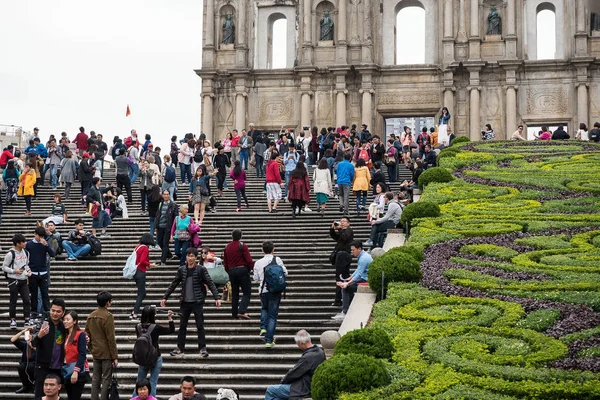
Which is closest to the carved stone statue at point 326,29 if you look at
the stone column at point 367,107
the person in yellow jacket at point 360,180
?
the stone column at point 367,107

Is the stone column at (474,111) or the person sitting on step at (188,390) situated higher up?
the stone column at (474,111)

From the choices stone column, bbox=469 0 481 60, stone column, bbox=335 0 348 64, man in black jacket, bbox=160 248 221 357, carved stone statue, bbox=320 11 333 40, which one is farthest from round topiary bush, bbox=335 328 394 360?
carved stone statue, bbox=320 11 333 40

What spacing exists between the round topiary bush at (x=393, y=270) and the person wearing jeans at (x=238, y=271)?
238cm

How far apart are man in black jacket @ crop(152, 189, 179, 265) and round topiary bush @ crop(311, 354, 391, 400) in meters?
Answer: 10.3

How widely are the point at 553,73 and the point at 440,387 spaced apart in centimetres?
3375

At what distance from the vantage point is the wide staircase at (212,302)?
56.2 feet

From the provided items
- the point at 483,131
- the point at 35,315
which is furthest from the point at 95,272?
the point at 483,131

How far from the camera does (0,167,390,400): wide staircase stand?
17125mm

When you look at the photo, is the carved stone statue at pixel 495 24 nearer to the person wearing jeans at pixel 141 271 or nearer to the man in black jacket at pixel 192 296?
the person wearing jeans at pixel 141 271

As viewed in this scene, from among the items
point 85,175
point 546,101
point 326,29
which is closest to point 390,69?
point 326,29

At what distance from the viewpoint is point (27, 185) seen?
30.1 metres

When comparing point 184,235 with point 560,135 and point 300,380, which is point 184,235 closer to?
point 300,380

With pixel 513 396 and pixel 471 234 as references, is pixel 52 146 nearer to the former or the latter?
pixel 471 234

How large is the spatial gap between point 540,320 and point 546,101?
30.6 meters
